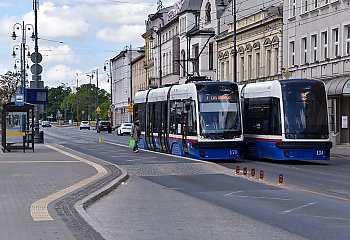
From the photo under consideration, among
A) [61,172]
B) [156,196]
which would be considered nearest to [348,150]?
[61,172]

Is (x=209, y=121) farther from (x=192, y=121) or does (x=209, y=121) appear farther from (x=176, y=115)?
(x=176, y=115)

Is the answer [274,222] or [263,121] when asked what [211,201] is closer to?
[274,222]

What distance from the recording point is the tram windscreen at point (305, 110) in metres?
27.7

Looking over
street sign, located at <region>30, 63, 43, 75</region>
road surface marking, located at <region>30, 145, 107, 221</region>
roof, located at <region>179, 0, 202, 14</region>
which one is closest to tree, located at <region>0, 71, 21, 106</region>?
roof, located at <region>179, 0, 202, 14</region>

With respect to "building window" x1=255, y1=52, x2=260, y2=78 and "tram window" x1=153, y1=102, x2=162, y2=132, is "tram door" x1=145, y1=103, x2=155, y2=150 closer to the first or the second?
"tram window" x1=153, y1=102, x2=162, y2=132

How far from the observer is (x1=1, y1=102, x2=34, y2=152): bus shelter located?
34.0 m

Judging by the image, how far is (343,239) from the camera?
10.9 meters

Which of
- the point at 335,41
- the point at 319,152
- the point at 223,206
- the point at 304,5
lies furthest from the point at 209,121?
the point at 304,5

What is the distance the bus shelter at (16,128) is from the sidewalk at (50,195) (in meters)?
7.70

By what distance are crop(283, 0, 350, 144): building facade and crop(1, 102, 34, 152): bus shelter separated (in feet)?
56.2

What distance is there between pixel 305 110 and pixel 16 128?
14.4 meters

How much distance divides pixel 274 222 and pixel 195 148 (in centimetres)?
1637

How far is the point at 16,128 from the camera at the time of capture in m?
34.8

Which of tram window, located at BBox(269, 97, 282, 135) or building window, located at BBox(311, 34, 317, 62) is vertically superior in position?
building window, located at BBox(311, 34, 317, 62)
